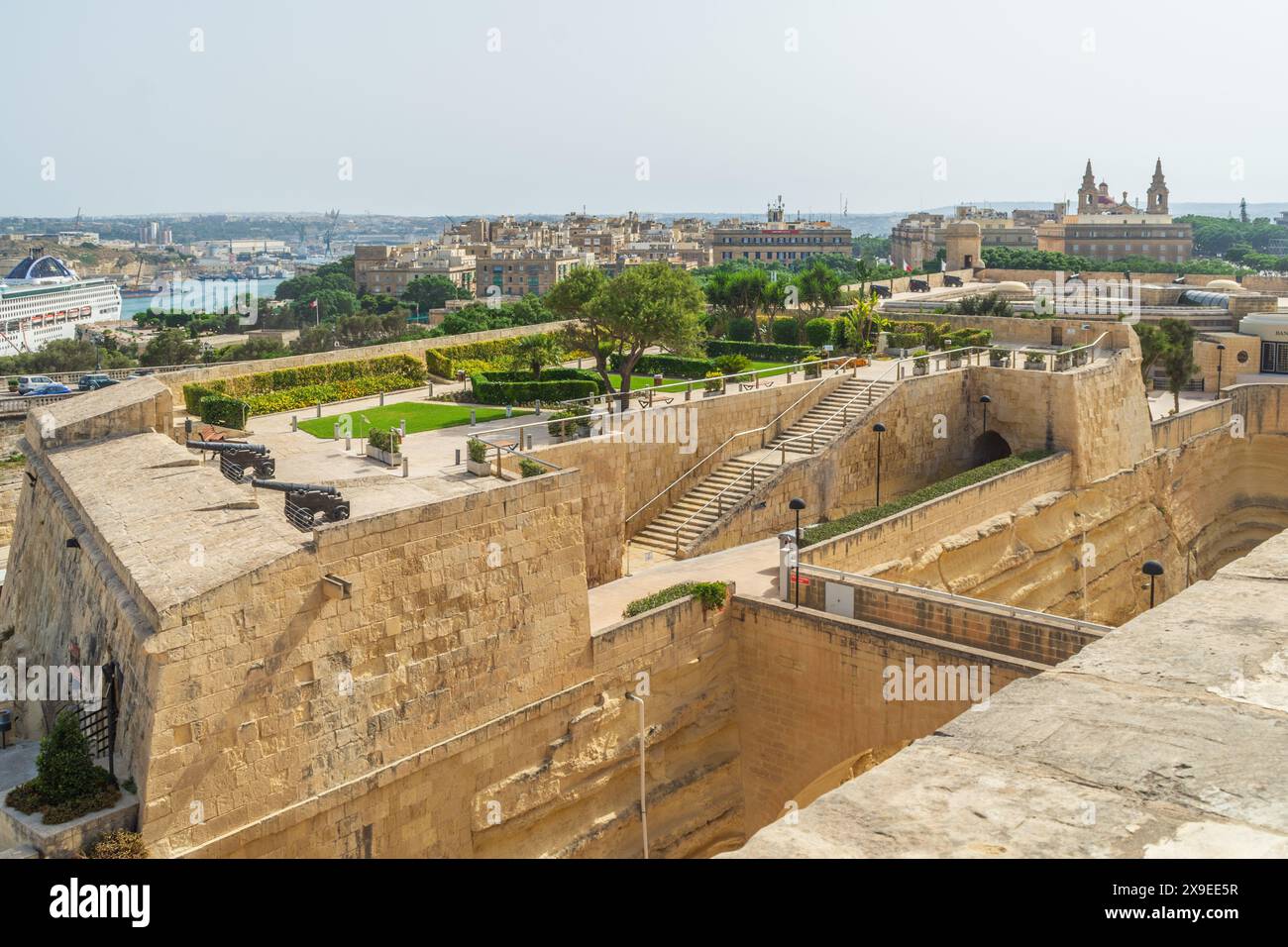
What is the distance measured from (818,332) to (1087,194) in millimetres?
156817

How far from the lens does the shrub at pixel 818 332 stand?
39.5 metres

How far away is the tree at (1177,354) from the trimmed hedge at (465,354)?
20079 millimetres

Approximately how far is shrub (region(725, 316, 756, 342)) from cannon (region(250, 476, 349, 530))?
27.9m

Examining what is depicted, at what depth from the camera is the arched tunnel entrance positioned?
31641mm

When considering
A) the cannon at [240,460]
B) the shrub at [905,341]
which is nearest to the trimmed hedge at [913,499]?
the shrub at [905,341]

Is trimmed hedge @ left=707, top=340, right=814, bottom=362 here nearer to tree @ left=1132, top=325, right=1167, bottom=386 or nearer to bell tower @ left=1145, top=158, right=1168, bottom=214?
tree @ left=1132, top=325, right=1167, bottom=386

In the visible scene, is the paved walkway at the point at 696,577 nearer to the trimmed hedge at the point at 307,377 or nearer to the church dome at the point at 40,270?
the trimmed hedge at the point at 307,377

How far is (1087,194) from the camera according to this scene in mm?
179625

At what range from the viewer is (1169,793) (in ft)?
11.3

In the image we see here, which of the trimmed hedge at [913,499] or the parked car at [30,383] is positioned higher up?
the parked car at [30,383]

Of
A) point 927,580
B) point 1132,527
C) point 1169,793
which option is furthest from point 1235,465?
point 1169,793

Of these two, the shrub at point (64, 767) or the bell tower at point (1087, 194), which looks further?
the bell tower at point (1087, 194)

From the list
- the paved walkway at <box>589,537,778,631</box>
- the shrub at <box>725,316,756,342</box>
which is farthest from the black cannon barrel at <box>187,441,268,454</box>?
the shrub at <box>725,316,756,342</box>
